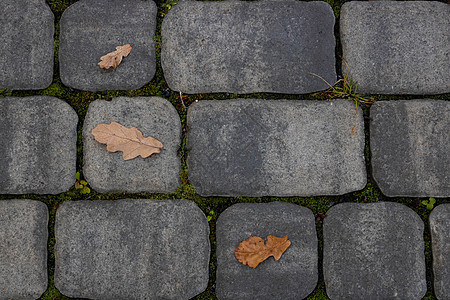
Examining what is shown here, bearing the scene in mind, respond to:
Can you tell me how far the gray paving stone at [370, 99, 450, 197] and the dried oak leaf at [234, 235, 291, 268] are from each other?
0.65m

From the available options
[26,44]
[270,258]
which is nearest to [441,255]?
[270,258]

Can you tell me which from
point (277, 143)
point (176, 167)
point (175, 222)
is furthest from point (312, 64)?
point (175, 222)

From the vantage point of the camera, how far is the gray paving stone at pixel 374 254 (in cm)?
199

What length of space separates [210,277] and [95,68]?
1.35m

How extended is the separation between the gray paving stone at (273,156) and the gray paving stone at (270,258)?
114mm

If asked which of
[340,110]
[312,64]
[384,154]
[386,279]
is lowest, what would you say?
[386,279]

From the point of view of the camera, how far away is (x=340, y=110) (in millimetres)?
2059

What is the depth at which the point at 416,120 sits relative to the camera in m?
2.04

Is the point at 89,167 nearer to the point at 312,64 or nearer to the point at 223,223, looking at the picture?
the point at 223,223

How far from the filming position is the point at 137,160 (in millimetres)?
2027

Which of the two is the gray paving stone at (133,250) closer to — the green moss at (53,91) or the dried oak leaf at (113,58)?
the green moss at (53,91)

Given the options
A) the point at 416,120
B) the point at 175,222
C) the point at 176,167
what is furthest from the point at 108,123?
the point at 416,120

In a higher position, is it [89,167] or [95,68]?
[95,68]

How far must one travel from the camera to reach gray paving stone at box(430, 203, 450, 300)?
2.00 m
